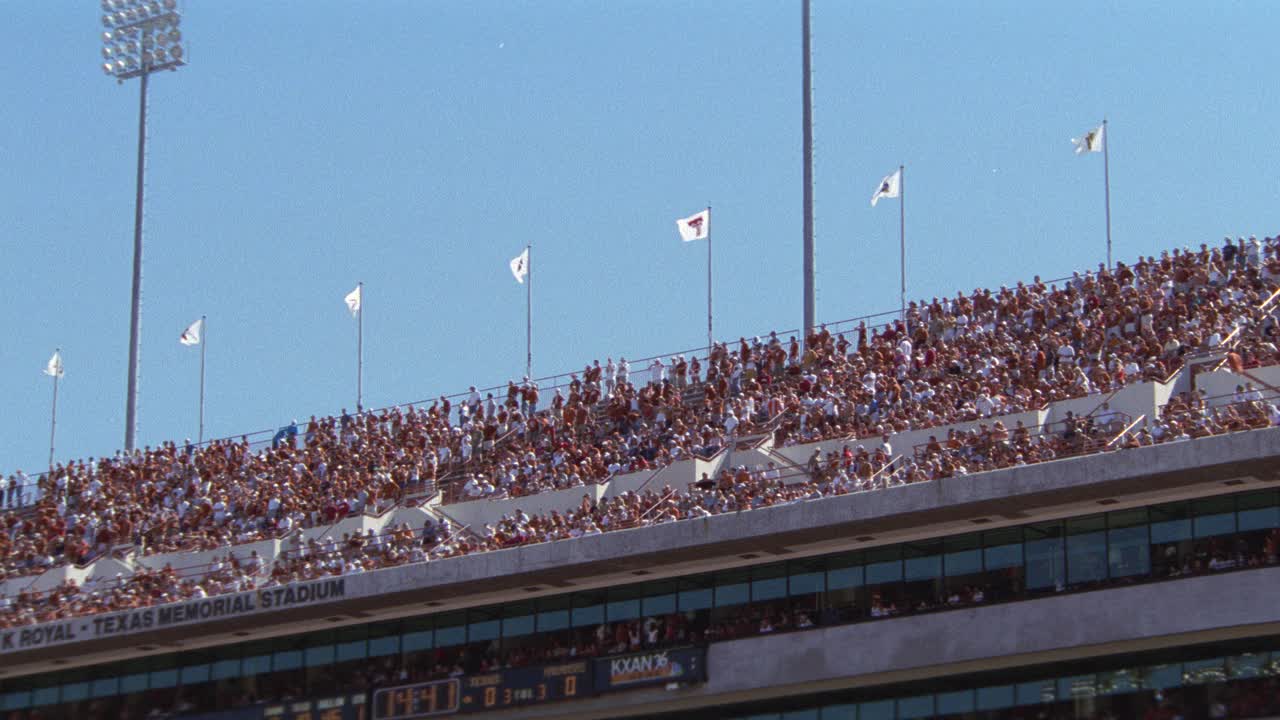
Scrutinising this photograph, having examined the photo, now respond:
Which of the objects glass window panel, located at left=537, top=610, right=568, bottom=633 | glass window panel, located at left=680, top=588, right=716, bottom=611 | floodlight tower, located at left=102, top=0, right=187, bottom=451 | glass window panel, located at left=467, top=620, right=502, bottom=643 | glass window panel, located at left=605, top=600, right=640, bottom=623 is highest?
floodlight tower, located at left=102, top=0, right=187, bottom=451

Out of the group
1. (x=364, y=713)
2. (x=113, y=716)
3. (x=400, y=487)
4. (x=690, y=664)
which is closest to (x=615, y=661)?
(x=690, y=664)

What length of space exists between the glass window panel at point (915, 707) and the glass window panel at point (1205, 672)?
205 inches

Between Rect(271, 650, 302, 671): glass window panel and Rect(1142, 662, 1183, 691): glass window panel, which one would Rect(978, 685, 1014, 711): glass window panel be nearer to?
Rect(1142, 662, 1183, 691): glass window panel

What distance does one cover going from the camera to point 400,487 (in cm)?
5200

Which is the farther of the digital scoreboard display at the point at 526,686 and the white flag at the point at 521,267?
the white flag at the point at 521,267

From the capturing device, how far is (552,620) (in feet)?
148

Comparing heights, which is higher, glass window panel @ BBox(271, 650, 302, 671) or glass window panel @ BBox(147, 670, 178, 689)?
glass window panel @ BBox(271, 650, 302, 671)

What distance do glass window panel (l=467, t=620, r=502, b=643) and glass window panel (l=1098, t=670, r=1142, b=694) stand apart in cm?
1356

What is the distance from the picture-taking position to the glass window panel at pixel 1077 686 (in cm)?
3838

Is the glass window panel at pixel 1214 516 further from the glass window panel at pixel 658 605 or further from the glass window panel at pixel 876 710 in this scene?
the glass window panel at pixel 658 605

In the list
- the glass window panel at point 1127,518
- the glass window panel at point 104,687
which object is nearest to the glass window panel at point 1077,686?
the glass window panel at point 1127,518

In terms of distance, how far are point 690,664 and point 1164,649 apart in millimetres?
9593

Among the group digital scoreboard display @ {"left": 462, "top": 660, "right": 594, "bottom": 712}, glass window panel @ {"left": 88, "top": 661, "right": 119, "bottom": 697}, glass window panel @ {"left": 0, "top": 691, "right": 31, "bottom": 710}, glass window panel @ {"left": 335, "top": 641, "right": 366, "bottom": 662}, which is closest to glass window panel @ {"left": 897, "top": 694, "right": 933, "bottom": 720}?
digital scoreboard display @ {"left": 462, "top": 660, "right": 594, "bottom": 712}

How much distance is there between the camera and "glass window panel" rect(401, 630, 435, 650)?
154 feet
